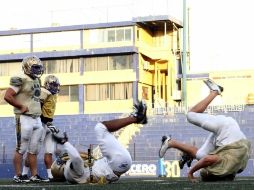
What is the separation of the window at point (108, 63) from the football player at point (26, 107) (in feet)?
90.9

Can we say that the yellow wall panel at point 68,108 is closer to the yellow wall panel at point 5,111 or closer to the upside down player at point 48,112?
the yellow wall panel at point 5,111

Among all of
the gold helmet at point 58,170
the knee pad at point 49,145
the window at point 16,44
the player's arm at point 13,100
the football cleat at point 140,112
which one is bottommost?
the gold helmet at point 58,170

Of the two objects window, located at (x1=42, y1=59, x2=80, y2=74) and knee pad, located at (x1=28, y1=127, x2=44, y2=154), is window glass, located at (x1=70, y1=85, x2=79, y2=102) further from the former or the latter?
knee pad, located at (x1=28, y1=127, x2=44, y2=154)

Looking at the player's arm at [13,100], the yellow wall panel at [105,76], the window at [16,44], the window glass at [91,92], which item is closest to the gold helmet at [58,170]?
the player's arm at [13,100]

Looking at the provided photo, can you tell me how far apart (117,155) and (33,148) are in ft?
5.06

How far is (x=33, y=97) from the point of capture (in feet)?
21.9

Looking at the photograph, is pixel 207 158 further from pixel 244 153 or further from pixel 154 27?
pixel 154 27

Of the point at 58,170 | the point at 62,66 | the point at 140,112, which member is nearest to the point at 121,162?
the point at 140,112

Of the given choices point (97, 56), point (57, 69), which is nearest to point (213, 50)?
point (97, 56)

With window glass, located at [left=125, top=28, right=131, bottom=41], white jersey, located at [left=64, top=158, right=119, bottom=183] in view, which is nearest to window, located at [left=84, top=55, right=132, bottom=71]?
window glass, located at [left=125, top=28, right=131, bottom=41]

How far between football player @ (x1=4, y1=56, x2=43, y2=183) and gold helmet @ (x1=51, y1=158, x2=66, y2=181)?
0.66 ft

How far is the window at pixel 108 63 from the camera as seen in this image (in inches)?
1355

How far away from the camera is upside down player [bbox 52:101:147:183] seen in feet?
17.5

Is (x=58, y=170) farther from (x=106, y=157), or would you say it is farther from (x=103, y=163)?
(x=106, y=157)
